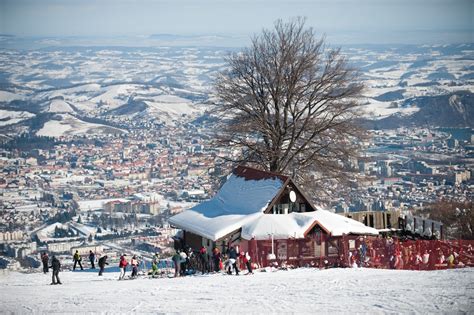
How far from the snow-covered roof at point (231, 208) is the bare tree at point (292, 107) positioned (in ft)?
9.04

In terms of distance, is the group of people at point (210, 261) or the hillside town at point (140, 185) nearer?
the group of people at point (210, 261)

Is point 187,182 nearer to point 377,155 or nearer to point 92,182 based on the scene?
point 92,182

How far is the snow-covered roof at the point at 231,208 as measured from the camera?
103ft

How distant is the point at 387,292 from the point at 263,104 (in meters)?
15.5

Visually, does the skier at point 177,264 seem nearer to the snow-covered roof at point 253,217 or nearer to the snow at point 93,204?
the snow-covered roof at point 253,217

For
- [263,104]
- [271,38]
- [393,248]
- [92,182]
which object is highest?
[271,38]

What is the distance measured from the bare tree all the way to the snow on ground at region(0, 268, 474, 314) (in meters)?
9.75

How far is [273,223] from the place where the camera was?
30.8 metres

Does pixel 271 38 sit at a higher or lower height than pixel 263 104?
higher

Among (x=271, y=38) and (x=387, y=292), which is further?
(x=271, y=38)

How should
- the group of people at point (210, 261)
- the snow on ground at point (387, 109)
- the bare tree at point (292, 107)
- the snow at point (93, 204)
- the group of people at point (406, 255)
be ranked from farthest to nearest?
the snow on ground at point (387, 109)
the snow at point (93, 204)
the bare tree at point (292, 107)
the group of people at point (406, 255)
the group of people at point (210, 261)

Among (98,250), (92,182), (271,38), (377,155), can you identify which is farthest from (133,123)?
(271,38)

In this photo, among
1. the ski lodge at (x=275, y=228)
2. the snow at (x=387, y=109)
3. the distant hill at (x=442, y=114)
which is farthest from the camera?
the snow at (x=387, y=109)

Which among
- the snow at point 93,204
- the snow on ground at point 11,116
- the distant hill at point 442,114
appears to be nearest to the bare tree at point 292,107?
the snow at point 93,204
